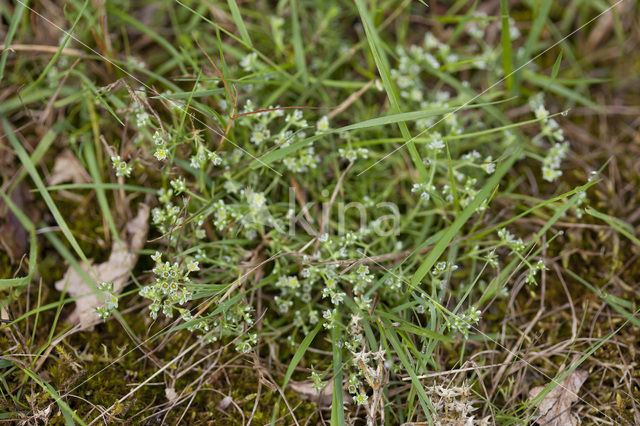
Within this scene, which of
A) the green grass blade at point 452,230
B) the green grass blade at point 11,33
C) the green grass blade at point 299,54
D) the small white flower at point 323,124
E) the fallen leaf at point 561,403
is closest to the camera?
the green grass blade at point 452,230

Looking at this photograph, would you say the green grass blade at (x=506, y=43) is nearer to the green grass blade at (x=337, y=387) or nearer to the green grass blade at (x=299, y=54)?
the green grass blade at (x=299, y=54)

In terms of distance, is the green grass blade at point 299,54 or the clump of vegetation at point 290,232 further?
the green grass blade at point 299,54

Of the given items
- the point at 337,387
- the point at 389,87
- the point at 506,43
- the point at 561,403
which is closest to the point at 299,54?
the point at 389,87

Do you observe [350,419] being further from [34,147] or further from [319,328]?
[34,147]

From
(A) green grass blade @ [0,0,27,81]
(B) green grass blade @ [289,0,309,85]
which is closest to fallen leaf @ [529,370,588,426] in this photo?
(B) green grass blade @ [289,0,309,85]

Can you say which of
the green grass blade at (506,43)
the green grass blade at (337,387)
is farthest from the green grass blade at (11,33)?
the green grass blade at (506,43)
